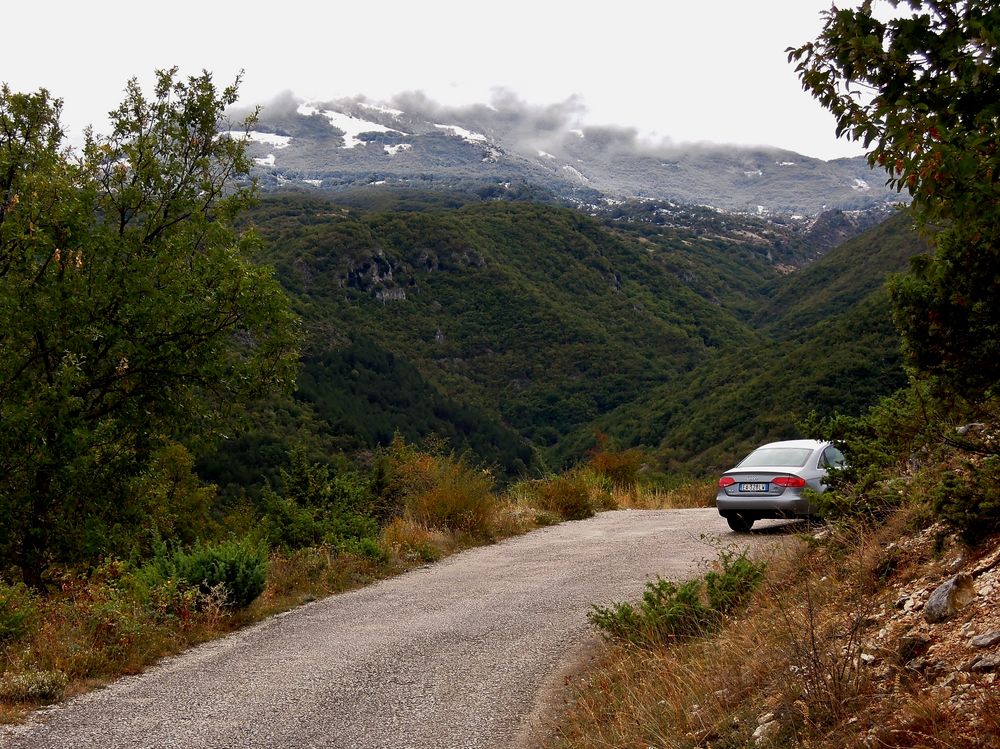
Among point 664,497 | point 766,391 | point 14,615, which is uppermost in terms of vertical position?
point 14,615

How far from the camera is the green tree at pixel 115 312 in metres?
9.93

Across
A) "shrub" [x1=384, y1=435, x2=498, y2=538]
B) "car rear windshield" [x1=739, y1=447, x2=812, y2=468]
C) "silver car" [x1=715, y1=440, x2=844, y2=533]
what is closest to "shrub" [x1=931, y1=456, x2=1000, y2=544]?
"silver car" [x1=715, y1=440, x2=844, y2=533]

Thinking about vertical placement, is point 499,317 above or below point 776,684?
below

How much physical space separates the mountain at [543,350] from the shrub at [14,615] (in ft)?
178

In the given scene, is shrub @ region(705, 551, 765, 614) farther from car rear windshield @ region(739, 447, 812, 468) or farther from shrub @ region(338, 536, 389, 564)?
car rear windshield @ region(739, 447, 812, 468)

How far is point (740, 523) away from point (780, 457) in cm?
133

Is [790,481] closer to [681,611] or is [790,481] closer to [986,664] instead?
[681,611]

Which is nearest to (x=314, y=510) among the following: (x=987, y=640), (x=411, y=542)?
(x=411, y=542)

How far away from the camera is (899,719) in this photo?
10.6ft

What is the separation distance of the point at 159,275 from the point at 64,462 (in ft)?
9.82

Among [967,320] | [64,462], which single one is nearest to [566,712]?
[967,320]

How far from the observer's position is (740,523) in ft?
43.8

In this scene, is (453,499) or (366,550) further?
(453,499)

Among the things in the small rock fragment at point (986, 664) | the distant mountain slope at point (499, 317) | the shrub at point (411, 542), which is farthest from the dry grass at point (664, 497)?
the distant mountain slope at point (499, 317)
